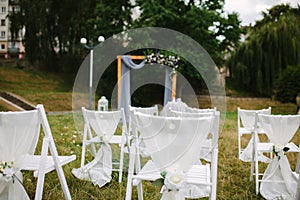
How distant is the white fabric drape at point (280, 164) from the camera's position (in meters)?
2.62

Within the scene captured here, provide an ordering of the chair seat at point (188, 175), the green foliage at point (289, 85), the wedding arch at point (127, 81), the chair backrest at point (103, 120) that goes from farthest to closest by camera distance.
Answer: the green foliage at point (289, 85), the wedding arch at point (127, 81), the chair backrest at point (103, 120), the chair seat at point (188, 175)

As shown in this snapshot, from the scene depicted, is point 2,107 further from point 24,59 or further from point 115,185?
point 115,185

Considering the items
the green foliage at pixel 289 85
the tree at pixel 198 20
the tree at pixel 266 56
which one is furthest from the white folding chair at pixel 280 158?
the tree at pixel 266 56

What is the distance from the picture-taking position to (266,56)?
14.8 m

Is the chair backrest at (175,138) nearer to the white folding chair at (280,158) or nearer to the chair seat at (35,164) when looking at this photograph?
the chair seat at (35,164)

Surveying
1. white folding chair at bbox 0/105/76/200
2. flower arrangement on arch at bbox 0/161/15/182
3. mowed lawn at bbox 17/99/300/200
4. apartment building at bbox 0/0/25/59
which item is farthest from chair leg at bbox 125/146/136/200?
apartment building at bbox 0/0/25/59

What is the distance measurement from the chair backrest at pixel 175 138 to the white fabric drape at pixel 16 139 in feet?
2.13

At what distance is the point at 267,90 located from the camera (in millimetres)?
15211

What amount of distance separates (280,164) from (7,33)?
18.6 m

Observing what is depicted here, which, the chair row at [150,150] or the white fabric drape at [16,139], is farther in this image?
the white fabric drape at [16,139]

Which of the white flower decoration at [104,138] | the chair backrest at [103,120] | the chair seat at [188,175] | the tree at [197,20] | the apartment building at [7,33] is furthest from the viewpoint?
the apartment building at [7,33]

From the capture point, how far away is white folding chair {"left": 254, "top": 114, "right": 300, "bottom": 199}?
2618mm

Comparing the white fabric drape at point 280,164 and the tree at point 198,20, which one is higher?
the tree at point 198,20

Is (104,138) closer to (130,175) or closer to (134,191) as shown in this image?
(134,191)
